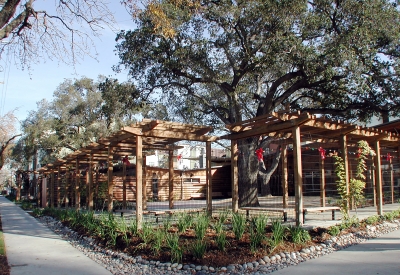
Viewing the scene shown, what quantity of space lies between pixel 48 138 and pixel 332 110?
67.7 ft

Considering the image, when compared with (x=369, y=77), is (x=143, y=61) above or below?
above

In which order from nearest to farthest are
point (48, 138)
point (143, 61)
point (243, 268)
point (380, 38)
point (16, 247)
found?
point (243, 268) < point (16, 247) < point (380, 38) < point (143, 61) < point (48, 138)

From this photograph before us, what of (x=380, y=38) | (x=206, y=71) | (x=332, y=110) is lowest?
(x=332, y=110)

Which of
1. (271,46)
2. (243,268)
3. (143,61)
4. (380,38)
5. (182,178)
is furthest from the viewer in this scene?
(182,178)

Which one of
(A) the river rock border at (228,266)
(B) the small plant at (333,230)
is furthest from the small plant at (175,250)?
(B) the small plant at (333,230)

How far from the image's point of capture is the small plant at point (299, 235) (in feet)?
22.1

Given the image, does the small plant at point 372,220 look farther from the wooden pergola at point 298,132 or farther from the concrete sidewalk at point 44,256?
the concrete sidewalk at point 44,256

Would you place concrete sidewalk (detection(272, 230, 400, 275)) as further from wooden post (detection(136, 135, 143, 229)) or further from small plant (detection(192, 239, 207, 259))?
wooden post (detection(136, 135, 143, 229))

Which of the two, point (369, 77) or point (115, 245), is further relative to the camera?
point (369, 77)

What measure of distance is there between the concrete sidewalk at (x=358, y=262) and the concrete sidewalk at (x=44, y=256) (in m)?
3.36

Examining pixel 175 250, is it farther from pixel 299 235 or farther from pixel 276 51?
pixel 276 51

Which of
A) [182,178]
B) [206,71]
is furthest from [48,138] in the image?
[206,71]

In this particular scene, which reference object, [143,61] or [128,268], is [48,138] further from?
[128,268]

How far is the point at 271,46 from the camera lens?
1104cm
